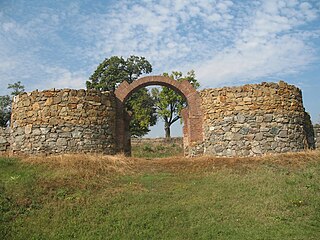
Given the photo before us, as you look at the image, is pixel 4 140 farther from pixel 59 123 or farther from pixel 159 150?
pixel 159 150

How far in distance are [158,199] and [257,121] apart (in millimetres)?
5927

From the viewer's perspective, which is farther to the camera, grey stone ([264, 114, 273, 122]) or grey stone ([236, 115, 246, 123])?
grey stone ([236, 115, 246, 123])

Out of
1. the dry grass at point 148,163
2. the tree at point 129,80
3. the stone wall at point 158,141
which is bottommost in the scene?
the dry grass at point 148,163

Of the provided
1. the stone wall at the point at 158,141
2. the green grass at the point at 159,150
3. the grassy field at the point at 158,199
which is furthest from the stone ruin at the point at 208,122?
the stone wall at the point at 158,141

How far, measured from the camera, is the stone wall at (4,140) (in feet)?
41.7

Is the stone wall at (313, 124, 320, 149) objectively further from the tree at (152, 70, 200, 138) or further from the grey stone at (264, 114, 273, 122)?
the tree at (152, 70, 200, 138)

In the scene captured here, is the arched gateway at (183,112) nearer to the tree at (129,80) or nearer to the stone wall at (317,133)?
the stone wall at (317,133)

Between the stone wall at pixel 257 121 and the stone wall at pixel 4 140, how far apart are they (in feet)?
26.2

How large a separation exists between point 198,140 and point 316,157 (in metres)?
4.49

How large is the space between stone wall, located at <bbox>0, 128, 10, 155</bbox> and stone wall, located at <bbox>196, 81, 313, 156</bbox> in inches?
315

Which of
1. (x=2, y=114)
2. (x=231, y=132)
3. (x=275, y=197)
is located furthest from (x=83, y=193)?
(x=2, y=114)

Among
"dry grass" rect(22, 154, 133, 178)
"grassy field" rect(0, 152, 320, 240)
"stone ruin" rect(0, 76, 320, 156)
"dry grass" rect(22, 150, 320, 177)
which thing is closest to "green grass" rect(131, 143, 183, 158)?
"stone ruin" rect(0, 76, 320, 156)

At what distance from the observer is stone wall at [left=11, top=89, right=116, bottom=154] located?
11.8 meters

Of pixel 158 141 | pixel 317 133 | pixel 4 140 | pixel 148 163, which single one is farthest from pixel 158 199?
pixel 158 141
